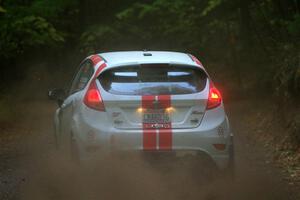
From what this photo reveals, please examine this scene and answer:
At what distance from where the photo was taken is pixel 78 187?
8.72m

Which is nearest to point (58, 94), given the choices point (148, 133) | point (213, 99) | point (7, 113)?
point (148, 133)

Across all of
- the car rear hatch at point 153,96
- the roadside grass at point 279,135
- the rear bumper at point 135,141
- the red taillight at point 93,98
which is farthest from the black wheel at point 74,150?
the roadside grass at point 279,135

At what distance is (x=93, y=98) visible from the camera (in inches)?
332

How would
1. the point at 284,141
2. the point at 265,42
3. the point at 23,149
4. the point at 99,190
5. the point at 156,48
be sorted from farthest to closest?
the point at 156,48 → the point at 265,42 → the point at 23,149 → the point at 284,141 → the point at 99,190

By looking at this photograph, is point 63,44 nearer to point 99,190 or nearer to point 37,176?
point 37,176

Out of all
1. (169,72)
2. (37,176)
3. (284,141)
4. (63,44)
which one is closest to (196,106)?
(169,72)

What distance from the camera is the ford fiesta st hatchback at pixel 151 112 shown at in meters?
8.25

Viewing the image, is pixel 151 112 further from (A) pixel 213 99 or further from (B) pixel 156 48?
(B) pixel 156 48

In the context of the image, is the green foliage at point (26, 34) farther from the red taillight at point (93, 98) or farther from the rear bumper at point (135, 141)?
the rear bumper at point (135, 141)

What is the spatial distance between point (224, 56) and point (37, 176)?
48.1 ft

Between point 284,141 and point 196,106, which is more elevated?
point 196,106

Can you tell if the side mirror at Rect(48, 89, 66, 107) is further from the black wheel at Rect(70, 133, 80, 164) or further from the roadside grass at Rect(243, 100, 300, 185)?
the roadside grass at Rect(243, 100, 300, 185)

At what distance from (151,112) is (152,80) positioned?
43 cm

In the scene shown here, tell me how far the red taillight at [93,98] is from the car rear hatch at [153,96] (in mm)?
67
